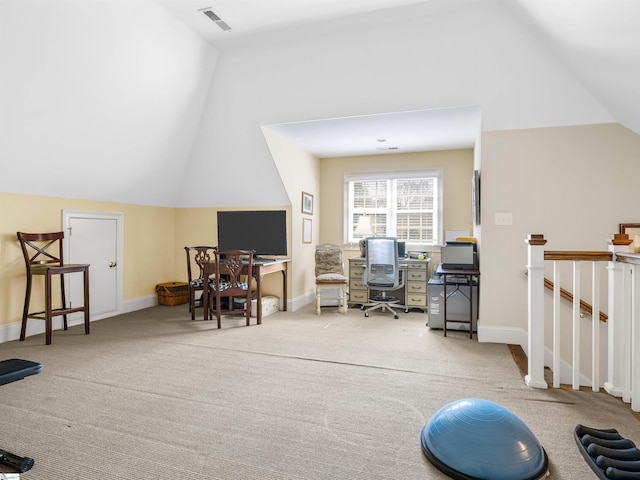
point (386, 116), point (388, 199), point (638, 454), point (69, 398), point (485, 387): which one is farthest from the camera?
point (388, 199)

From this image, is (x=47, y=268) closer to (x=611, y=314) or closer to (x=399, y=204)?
(x=611, y=314)

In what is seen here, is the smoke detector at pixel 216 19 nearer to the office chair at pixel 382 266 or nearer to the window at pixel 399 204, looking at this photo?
the office chair at pixel 382 266

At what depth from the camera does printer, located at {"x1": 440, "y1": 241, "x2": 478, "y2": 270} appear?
4.28 metres

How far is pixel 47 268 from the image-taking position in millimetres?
3832

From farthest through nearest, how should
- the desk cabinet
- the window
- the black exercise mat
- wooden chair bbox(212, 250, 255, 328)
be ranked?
the window, the desk cabinet, wooden chair bbox(212, 250, 255, 328), the black exercise mat

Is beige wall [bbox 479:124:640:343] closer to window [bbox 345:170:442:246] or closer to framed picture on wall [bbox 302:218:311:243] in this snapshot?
window [bbox 345:170:442:246]

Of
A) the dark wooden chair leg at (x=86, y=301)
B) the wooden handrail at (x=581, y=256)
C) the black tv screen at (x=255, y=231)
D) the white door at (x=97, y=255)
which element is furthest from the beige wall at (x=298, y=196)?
the wooden handrail at (x=581, y=256)

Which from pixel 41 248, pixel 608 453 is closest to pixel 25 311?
pixel 41 248

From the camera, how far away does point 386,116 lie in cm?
432

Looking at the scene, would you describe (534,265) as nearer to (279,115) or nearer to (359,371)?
(359,371)

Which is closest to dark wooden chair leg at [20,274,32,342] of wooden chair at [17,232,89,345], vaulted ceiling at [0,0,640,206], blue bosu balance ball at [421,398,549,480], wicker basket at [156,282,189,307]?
wooden chair at [17,232,89,345]

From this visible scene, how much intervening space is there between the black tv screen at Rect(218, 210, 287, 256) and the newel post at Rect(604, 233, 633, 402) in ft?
12.8

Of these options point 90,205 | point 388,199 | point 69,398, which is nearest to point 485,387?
point 69,398

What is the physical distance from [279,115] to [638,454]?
4339 mm
